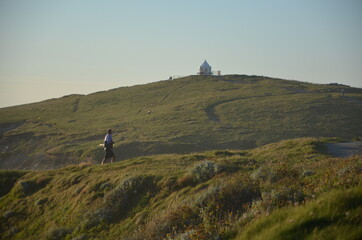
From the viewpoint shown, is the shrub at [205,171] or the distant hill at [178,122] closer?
the shrub at [205,171]

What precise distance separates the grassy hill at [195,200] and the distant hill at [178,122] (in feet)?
81.8

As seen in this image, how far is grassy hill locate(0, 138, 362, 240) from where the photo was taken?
641cm

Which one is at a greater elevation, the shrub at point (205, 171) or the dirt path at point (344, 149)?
the shrub at point (205, 171)

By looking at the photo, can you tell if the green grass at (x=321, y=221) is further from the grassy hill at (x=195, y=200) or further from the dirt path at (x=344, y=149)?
the dirt path at (x=344, y=149)

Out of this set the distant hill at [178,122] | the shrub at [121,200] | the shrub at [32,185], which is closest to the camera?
the shrub at [121,200]

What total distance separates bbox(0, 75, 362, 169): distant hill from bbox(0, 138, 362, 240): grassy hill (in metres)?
24.9

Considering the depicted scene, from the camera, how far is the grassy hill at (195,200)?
6410mm

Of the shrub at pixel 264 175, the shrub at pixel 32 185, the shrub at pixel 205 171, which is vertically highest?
the shrub at pixel 264 175

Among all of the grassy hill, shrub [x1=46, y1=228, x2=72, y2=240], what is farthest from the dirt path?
shrub [x1=46, y1=228, x2=72, y2=240]

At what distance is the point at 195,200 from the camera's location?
1184 cm

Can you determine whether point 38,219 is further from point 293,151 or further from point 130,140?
point 130,140

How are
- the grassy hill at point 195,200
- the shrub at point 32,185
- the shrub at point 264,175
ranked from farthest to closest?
the shrub at point 32,185 < the shrub at point 264,175 < the grassy hill at point 195,200

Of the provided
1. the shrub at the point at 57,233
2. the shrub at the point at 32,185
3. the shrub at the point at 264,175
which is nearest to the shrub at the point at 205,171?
the shrub at the point at 264,175

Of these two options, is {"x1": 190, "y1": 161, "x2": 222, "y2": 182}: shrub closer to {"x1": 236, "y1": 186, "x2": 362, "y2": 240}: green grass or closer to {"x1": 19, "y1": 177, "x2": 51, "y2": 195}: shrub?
{"x1": 236, "y1": 186, "x2": 362, "y2": 240}: green grass
